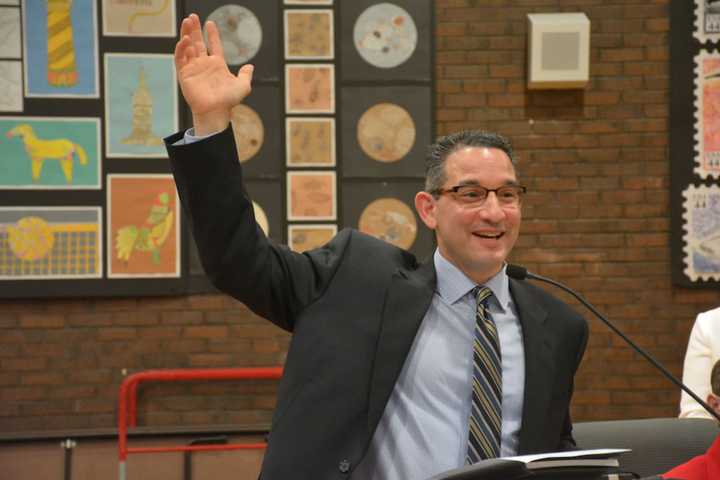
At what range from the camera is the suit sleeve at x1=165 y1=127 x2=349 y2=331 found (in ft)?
5.70

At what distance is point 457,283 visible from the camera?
6.91 feet

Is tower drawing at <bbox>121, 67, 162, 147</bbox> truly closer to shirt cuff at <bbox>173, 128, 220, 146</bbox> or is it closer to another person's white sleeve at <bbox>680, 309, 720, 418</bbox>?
another person's white sleeve at <bbox>680, 309, 720, 418</bbox>

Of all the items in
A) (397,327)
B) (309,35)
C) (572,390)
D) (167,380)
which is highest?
(309,35)

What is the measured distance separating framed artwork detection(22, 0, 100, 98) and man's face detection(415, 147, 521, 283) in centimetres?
341

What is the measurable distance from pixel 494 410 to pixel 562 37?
3.55 m

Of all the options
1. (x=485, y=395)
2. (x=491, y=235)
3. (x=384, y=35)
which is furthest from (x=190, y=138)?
(x=384, y=35)

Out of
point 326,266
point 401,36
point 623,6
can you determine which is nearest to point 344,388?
point 326,266

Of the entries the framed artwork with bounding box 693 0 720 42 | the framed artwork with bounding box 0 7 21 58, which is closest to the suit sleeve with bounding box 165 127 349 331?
the framed artwork with bounding box 0 7 21 58

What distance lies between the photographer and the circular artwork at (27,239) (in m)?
4.88

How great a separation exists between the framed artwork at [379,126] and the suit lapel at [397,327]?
118 inches

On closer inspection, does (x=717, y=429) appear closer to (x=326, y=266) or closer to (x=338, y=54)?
(x=326, y=266)

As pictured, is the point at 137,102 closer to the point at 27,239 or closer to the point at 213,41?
the point at 27,239

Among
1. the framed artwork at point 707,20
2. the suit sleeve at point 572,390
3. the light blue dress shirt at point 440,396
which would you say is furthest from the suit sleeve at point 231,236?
the framed artwork at point 707,20

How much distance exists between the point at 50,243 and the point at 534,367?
360 centimetres
